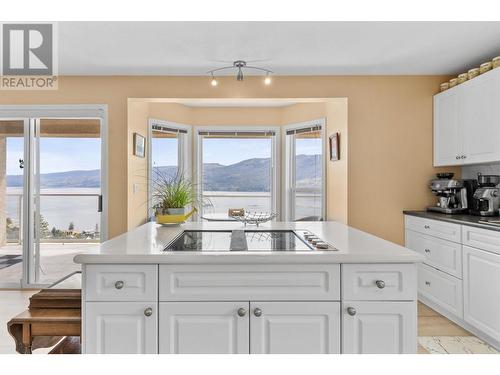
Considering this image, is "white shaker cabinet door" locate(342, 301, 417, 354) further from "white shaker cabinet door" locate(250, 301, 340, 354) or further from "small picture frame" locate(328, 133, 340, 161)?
"small picture frame" locate(328, 133, 340, 161)

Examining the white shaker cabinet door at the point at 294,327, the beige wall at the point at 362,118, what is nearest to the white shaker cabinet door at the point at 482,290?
the beige wall at the point at 362,118

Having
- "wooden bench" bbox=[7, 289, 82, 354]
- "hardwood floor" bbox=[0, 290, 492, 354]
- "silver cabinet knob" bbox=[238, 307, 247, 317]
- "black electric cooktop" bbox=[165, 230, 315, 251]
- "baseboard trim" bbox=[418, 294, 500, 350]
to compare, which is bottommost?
"hardwood floor" bbox=[0, 290, 492, 354]

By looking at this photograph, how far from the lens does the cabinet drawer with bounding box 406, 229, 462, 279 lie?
274 centimetres

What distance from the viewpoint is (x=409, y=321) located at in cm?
137

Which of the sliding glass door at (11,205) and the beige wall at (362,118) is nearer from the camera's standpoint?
the beige wall at (362,118)

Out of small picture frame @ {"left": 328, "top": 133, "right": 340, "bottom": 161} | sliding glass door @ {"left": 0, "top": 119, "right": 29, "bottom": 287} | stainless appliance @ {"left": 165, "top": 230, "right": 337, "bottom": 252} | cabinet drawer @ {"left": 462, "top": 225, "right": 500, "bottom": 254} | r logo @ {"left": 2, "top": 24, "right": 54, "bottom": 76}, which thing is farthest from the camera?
small picture frame @ {"left": 328, "top": 133, "right": 340, "bottom": 161}

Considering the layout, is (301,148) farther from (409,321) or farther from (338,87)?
(409,321)

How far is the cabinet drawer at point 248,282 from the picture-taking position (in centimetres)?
140

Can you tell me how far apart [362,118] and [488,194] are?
4.55 feet

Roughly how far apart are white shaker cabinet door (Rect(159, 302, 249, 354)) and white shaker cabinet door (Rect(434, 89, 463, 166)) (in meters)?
2.83

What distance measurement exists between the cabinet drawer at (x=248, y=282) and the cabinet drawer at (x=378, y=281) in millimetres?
53

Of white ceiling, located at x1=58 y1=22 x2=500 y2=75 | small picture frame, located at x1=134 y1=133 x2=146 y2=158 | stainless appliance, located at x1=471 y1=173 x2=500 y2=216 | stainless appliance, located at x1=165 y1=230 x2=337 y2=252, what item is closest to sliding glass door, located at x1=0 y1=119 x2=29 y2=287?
white ceiling, located at x1=58 y1=22 x2=500 y2=75

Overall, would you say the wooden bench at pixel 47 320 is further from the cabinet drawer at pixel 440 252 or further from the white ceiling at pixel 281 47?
the cabinet drawer at pixel 440 252
